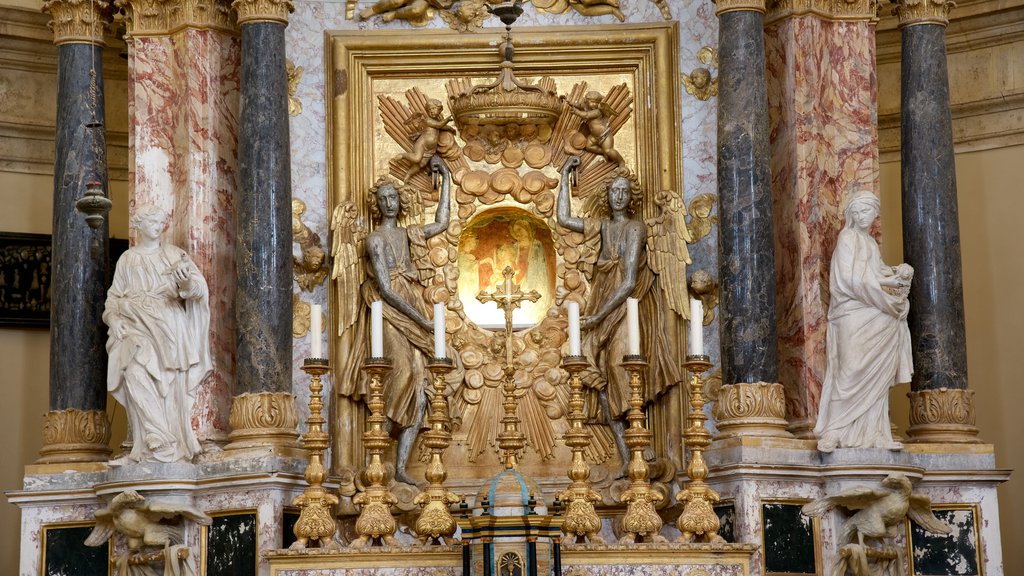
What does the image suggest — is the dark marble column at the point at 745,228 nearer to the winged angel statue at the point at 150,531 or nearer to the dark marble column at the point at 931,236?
the dark marble column at the point at 931,236

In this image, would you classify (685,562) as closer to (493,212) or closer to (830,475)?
(830,475)

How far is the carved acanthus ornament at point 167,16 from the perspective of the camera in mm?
15797

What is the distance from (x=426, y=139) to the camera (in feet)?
54.4

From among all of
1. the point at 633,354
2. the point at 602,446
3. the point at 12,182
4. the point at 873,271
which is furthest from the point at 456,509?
the point at 12,182

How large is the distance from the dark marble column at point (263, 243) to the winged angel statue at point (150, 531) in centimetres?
74

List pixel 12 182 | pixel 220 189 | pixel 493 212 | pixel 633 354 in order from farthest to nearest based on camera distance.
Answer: pixel 12 182
pixel 493 212
pixel 220 189
pixel 633 354

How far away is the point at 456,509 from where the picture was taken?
1516cm

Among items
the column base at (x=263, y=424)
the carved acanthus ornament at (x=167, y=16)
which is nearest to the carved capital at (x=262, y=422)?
the column base at (x=263, y=424)

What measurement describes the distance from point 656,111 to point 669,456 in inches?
126

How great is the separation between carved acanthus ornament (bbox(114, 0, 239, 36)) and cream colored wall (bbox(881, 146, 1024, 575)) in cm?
677

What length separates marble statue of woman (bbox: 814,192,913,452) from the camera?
1466 cm

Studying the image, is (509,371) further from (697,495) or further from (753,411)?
(753,411)

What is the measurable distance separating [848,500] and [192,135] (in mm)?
6362

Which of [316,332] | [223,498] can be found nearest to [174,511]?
[223,498]
